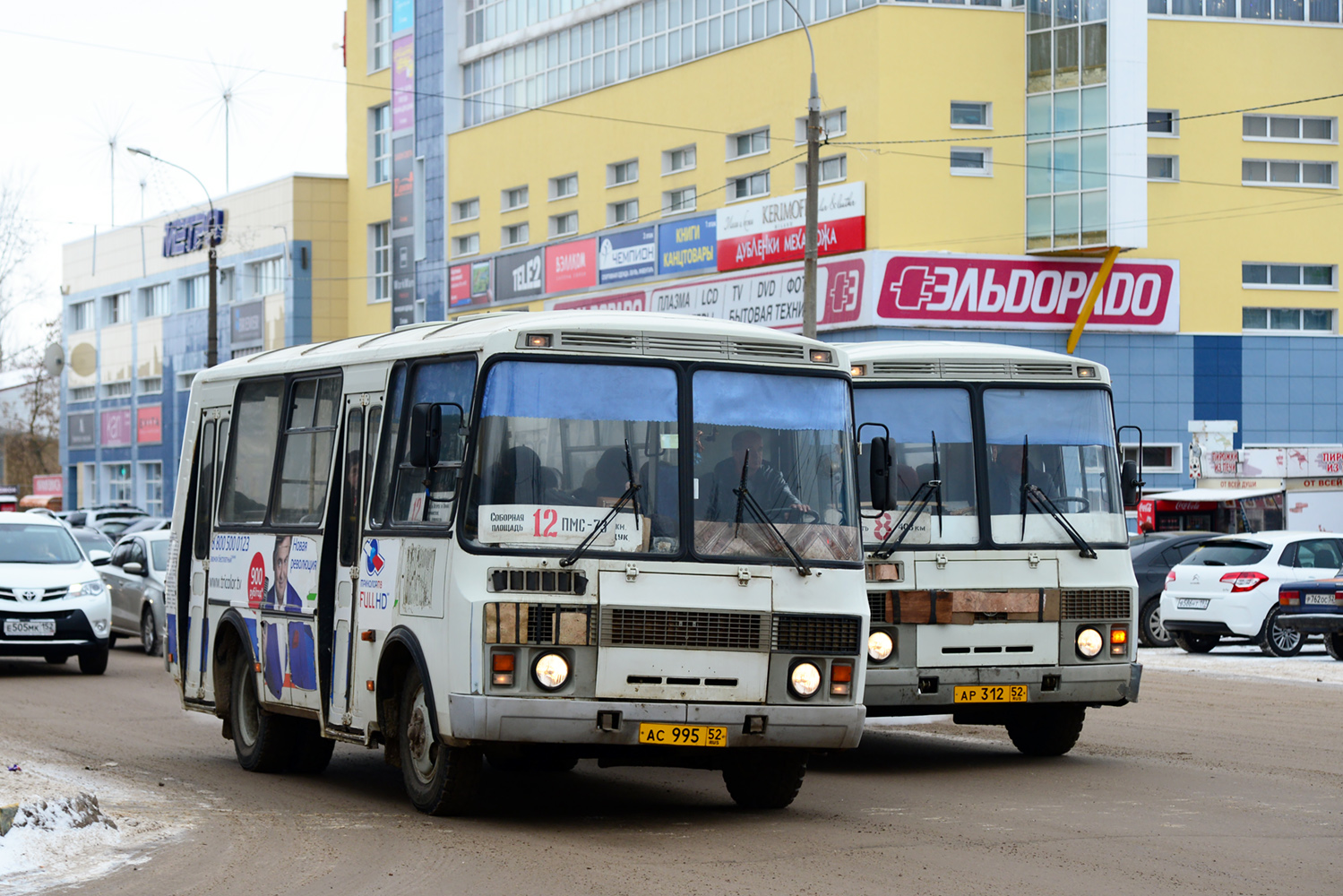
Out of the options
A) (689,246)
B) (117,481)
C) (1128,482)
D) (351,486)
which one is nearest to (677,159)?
(689,246)

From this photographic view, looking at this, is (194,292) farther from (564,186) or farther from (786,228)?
(786,228)

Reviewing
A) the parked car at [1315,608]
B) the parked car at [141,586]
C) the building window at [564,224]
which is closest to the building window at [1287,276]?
the building window at [564,224]

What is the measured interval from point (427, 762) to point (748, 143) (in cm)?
3941

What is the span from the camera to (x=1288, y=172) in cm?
4822

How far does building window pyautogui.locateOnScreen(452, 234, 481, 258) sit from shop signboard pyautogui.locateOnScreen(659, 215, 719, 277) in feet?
37.2

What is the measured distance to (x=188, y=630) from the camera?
560 inches

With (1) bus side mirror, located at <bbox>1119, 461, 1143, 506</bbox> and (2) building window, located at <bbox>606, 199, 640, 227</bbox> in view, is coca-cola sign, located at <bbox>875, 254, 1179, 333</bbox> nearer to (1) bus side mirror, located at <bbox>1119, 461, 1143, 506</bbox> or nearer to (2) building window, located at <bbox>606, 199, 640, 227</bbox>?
(2) building window, located at <bbox>606, 199, 640, 227</bbox>

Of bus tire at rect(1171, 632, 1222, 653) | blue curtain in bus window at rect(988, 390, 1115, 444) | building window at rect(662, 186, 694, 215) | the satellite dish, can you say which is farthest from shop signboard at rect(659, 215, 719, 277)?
blue curtain in bus window at rect(988, 390, 1115, 444)

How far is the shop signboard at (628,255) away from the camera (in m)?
51.8

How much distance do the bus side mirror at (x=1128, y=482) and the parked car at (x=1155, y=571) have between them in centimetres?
1439

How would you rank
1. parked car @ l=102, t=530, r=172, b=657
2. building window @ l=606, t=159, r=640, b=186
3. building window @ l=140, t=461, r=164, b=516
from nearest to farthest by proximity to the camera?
1. parked car @ l=102, t=530, r=172, b=657
2. building window @ l=606, t=159, r=640, b=186
3. building window @ l=140, t=461, r=164, b=516

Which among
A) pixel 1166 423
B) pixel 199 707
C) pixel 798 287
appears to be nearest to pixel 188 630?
pixel 199 707

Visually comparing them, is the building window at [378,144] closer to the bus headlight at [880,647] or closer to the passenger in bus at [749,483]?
the bus headlight at [880,647]

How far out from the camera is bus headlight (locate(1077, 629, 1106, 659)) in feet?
44.4
